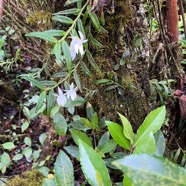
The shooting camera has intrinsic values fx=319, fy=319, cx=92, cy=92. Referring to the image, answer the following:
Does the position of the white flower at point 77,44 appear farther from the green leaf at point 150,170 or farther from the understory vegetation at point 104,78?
the green leaf at point 150,170

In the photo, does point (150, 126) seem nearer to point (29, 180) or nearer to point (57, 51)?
point (57, 51)

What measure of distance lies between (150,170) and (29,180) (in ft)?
3.23

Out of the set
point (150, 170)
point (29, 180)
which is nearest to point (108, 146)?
point (29, 180)

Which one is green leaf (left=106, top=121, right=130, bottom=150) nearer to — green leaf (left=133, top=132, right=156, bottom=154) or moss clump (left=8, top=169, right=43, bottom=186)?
green leaf (left=133, top=132, right=156, bottom=154)

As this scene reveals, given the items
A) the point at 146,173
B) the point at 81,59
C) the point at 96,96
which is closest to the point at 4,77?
the point at 96,96

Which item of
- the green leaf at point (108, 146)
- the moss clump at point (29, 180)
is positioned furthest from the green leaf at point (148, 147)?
the moss clump at point (29, 180)

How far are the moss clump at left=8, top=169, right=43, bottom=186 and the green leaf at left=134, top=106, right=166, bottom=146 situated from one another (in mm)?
623

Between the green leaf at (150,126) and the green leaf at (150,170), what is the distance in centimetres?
36

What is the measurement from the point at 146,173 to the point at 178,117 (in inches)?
33.3

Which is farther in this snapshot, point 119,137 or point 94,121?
point 94,121

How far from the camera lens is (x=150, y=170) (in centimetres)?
32

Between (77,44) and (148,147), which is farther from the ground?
(77,44)

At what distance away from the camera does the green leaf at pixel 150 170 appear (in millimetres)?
318

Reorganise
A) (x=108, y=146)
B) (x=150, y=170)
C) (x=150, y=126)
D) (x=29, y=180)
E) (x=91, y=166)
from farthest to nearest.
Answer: (x=29, y=180), (x=108, y=146), (x=150, y=126), (x=91, y=166), (x=150, y=170)
